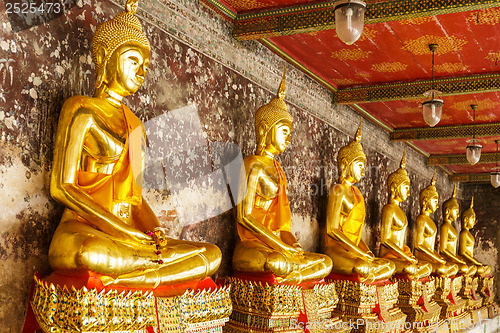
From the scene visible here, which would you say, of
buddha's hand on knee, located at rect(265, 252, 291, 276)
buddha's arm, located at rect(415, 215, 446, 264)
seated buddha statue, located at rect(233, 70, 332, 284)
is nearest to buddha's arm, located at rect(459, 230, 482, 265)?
buddha's arm, located at rect(415, 215, 446, 264)

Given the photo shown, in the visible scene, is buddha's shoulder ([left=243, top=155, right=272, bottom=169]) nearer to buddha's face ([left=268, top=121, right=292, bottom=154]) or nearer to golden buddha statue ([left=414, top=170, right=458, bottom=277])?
buddha's face ([left=268, top=121, right=292, bottom=154])

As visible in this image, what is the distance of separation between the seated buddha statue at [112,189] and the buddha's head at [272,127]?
1569mm

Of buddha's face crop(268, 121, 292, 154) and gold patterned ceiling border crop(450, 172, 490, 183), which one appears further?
gold patterned ceiling border crop(450, 172, 490, 183)

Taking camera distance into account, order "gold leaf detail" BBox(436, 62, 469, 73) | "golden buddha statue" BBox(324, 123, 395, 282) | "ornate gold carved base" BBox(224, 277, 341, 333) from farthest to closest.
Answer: "gold leaf detail" BBox(436, 62, 469, 73) < "golden buddha statue" BBox(324, 123, 395, 282) < "ornate gold carved base" BBox(224, 277, 341, 333)

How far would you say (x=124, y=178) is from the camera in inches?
130

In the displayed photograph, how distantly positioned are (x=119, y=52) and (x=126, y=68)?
10 cm

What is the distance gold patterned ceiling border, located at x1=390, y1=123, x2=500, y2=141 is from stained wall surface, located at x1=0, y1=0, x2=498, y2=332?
2.21m

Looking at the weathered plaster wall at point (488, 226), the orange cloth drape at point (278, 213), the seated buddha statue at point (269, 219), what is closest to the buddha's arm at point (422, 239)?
the seated buddha statue at point (269, 219)

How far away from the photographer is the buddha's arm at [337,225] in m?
5.93

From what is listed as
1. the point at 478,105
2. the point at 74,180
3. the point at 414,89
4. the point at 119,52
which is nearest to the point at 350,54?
the point at 414,89

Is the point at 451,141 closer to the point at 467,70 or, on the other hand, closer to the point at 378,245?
the point at 378,245

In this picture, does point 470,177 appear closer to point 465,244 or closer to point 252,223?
point 465,244

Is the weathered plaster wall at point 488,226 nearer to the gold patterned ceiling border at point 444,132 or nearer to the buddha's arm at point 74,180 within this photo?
the gold patterned ceiling border at point 444,132

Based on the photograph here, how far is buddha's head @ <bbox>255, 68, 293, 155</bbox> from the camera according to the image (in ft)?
15.7
